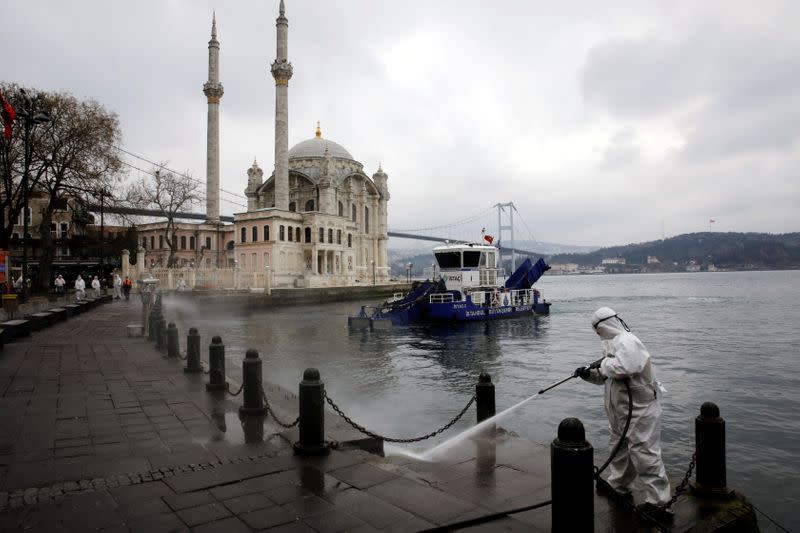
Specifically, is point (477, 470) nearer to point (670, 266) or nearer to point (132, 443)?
point (132, 443)

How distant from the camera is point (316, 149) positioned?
77.8 m

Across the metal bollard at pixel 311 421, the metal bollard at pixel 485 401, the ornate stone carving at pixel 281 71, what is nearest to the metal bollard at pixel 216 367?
the metal bollard at pixel 311 421

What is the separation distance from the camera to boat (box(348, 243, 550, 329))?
99.3 feet

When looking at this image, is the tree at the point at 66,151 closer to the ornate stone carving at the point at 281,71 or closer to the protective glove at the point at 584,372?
the ornate stone carving at the point at 281,71

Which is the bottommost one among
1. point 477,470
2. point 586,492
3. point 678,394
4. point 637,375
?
point 678,394

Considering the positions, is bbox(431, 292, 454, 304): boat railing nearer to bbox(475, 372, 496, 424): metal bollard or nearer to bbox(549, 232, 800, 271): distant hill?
bbox(475, 372, 496, 424): metal bollard

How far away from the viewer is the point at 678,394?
555 inches

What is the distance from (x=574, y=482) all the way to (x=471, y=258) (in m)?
30.4

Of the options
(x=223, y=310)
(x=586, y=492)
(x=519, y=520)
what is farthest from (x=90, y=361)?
(x=223, y=310)

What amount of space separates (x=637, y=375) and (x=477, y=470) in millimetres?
2013

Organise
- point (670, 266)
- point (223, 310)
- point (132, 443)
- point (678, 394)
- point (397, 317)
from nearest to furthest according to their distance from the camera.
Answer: point (132, 443) < point (678, 394) < point (397, 317) < point (223, 310) < point (670, 266)

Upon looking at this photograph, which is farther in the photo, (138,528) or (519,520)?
(519,520)

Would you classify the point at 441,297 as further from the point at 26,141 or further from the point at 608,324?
the point at 608,324

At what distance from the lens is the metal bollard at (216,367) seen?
9.31m
